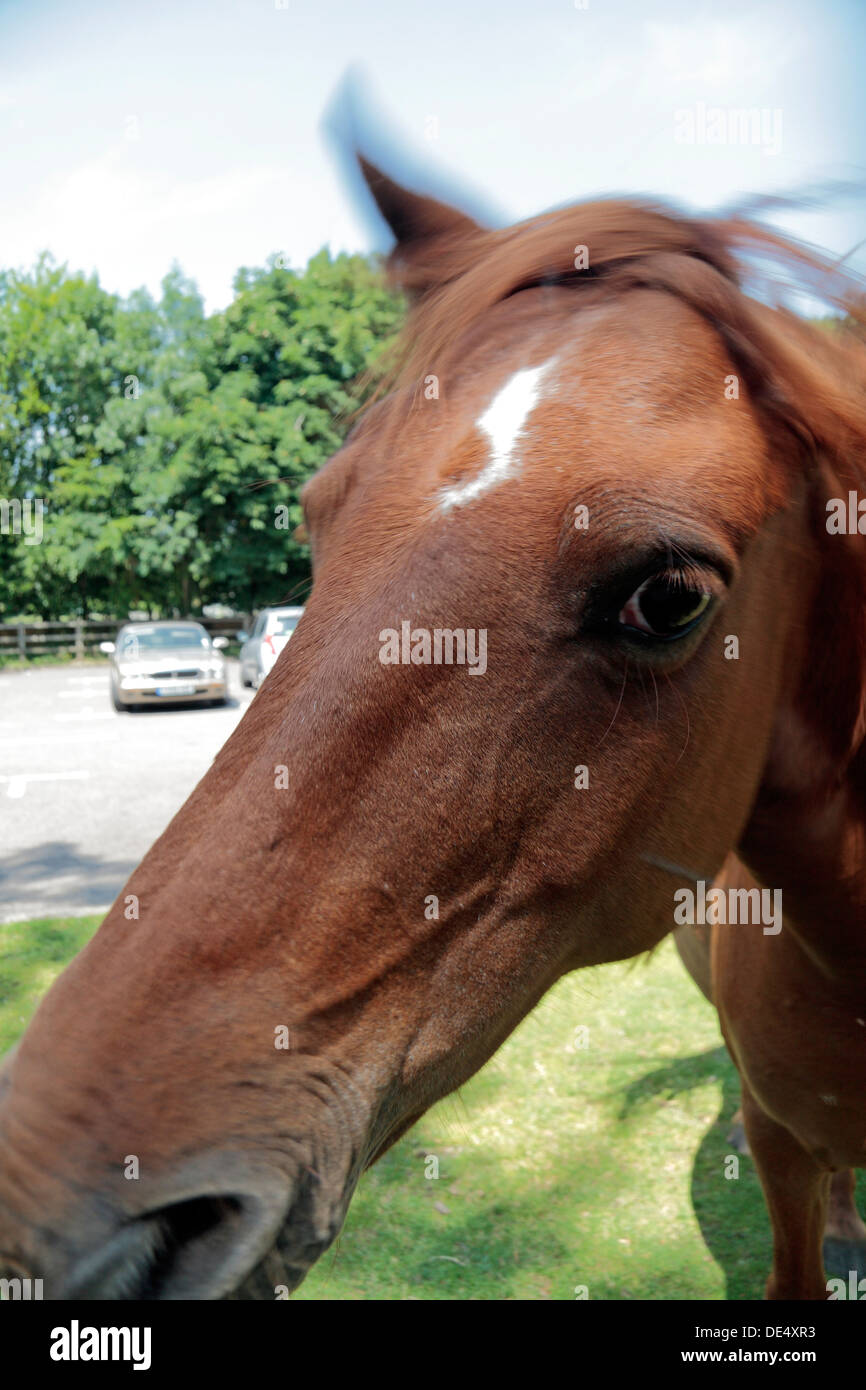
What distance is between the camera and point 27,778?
10414 millimetres

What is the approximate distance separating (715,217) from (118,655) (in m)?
17.5

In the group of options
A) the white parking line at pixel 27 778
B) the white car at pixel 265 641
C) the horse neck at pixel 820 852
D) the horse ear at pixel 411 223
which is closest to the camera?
the horse neck at pixel 820 852

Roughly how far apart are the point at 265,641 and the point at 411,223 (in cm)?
1429

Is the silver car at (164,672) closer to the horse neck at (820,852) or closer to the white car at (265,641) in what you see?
the white car at (265,641)

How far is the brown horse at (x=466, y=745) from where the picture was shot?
42.9 inches

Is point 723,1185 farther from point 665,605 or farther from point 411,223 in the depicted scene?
point 411,223

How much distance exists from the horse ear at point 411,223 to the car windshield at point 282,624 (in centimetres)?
1453

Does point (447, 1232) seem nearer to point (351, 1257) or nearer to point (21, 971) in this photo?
point (351, 1257)

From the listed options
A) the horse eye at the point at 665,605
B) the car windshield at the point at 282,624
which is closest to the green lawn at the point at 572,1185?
the horse eye at the point at 665,605

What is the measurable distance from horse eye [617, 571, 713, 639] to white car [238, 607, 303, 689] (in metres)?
14.1

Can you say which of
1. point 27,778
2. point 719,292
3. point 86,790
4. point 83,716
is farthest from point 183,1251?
point 83,716
